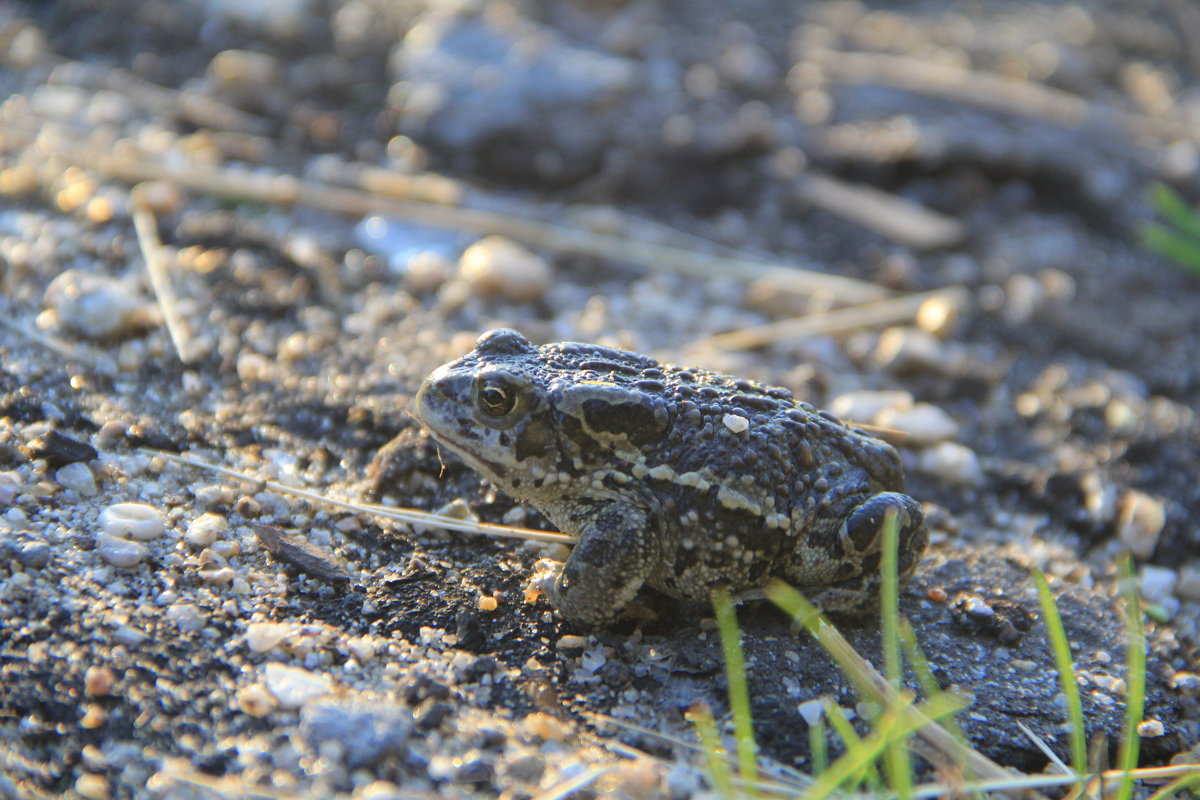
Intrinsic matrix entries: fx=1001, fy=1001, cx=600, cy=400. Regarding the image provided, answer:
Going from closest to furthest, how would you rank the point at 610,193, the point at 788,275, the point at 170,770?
1. the point at 170,770
2. the point at 788,275
3. the point at 610,193

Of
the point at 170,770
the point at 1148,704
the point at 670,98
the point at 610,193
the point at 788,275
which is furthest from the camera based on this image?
the point at 670,98

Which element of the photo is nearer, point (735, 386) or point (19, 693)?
point (19, 693)

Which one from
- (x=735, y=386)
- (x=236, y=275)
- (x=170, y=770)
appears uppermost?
(x=735, y=386)

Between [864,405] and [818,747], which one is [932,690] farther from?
[864,405]

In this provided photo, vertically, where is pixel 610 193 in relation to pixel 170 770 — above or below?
above

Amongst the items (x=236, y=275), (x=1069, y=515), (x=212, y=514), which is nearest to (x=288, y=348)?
(x=236, y=275)

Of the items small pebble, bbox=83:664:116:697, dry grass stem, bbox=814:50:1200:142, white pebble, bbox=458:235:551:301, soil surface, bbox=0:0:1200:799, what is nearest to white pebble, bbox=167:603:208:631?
soil surface, bbox=0:0:1200:799

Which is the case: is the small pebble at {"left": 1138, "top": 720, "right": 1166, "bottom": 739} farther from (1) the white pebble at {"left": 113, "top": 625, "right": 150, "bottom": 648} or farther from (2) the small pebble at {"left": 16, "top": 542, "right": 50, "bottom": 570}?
(2) the small pebble at {"left": 16, "top": 542, "right": 50, "bottom": 570}

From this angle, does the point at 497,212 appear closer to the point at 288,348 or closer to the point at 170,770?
the point at 288,348
